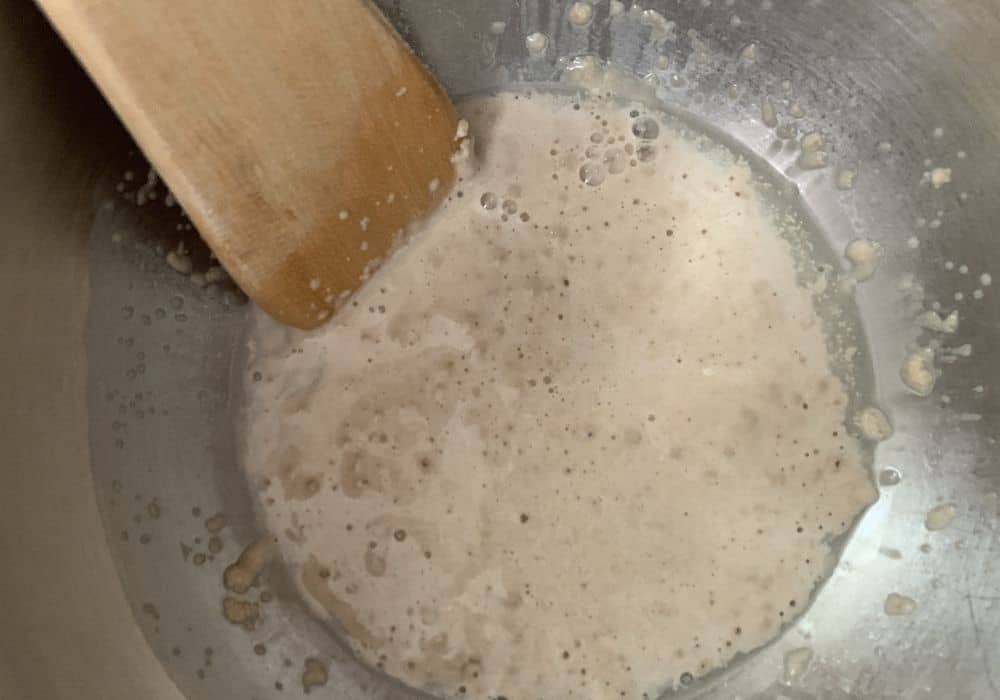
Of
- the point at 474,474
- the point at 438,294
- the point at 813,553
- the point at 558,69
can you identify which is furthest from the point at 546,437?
the point at 558,69

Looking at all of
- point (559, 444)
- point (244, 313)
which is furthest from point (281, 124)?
point (559, 444)

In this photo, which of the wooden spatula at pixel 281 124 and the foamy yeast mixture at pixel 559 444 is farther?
the foamy yeast mixture at pixel 559 444

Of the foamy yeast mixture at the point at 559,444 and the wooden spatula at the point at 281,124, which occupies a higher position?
the wooden spatula at the point at 281,124

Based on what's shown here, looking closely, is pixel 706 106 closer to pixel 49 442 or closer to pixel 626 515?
pixel 626 515

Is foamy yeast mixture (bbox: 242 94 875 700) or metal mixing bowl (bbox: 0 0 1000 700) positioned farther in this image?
foamy yeast mixture (bbox: 242 94 875 700)

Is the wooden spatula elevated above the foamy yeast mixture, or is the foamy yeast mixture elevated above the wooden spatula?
the wooden spatula
